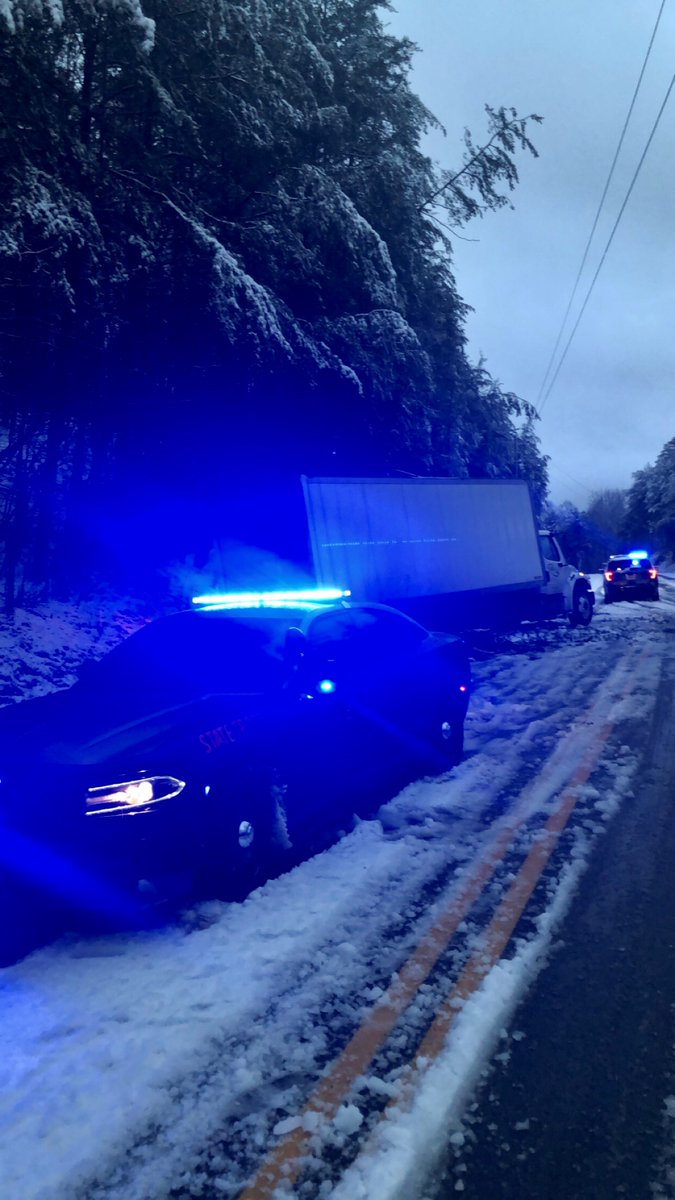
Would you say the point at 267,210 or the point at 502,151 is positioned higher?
the point at 502,151

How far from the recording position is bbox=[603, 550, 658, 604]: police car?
1163 inches

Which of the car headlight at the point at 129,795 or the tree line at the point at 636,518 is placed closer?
the car headlight at the point at 129,795

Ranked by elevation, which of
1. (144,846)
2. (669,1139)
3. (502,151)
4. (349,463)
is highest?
(502,151)

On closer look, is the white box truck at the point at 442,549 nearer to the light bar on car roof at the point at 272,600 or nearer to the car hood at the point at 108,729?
the light bar on car roof at the point at 272,600

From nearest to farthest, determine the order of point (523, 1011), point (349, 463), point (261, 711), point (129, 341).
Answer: point (523, 1011) → point (261, 711) → point (129, 341) → point (349, 463)

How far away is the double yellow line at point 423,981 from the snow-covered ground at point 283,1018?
0.07ft

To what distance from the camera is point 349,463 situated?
19.5m

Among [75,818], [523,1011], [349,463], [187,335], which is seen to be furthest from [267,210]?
[523,1011]

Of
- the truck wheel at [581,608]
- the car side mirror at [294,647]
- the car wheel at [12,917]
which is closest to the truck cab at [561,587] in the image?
the truck wheel at [581,608]

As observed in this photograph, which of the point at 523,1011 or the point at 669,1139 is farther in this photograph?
the point at 523,1011

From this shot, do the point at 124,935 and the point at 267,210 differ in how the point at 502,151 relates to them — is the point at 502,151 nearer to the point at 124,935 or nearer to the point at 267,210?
the point at 267,210

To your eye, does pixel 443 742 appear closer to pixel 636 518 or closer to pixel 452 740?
pixel 452 740

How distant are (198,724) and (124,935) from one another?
1.17 meters

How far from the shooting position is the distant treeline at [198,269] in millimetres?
10734
